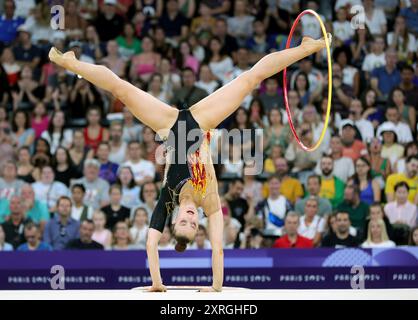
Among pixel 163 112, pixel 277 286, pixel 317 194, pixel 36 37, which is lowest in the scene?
pixel 277 286

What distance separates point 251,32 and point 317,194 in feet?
11.5

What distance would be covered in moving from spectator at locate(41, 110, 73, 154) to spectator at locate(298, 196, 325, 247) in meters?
3.42

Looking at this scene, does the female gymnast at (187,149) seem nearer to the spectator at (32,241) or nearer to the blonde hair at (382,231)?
the blonde hair at (382,231)

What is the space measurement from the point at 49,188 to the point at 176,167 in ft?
13.4

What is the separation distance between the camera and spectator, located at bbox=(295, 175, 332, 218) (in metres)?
11.6

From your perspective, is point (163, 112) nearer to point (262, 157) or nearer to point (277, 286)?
point (277, 286)

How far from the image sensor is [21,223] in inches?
461

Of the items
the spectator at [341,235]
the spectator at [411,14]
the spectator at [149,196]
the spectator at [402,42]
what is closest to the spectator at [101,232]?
the spectator at [149,196]

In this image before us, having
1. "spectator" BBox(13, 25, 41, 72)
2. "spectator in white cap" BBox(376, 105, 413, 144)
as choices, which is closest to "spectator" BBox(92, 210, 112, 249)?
"spectator" BBox(13, 25, 41, 72)

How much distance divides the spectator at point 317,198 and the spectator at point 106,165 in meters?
2.39

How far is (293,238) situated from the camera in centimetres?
1127

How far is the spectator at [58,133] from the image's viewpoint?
13047 mm

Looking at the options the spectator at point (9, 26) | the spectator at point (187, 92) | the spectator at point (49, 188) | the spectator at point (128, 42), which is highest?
the spectator at point (9, 26)
